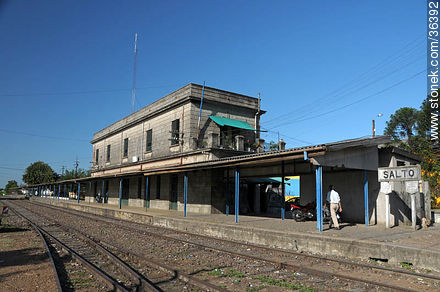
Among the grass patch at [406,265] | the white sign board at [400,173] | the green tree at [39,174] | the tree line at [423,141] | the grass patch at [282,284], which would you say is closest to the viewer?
the grass patch at [282,284]

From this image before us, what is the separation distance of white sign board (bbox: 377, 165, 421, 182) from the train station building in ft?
1.79

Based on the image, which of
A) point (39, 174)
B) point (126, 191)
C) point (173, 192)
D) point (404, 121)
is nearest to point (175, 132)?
point (173, 192)

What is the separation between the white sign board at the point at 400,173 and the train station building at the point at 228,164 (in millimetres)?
545

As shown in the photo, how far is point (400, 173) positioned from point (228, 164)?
680 cm

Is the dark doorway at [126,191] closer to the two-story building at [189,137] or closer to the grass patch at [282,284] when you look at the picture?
the two-story building at [189,137]

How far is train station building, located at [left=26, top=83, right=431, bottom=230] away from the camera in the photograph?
515 inches

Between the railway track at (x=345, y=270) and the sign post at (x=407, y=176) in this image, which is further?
the sign post at (x=407, y=176)

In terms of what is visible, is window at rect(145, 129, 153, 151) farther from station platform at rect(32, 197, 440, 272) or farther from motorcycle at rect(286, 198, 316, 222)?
motorcycle at rect(286, 198, 316, 222)

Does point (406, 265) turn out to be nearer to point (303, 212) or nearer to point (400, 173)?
point (400, 173)

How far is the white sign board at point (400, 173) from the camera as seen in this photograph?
10.9m

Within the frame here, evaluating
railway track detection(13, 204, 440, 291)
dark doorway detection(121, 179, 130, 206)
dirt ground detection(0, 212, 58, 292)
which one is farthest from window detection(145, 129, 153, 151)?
railway track detection(13, 204, 440, 291)

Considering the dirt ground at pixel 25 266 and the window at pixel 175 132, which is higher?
the window at pixel 175 132

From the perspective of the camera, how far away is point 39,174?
90.9 metres

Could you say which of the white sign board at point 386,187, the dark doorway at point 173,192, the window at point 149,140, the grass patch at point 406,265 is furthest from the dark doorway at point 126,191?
the grass patch at point 406,265
